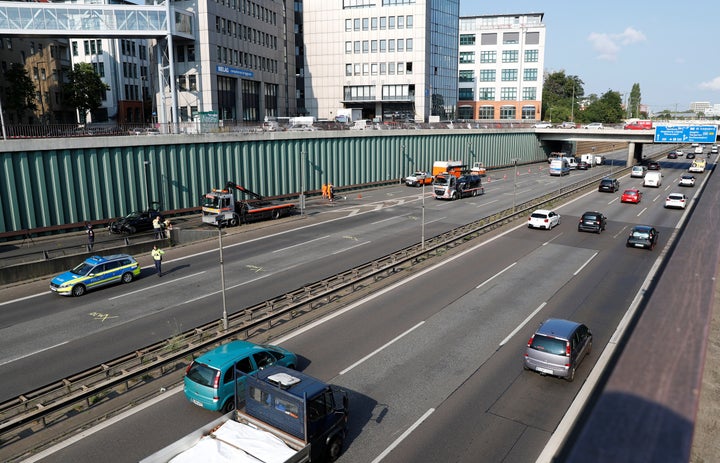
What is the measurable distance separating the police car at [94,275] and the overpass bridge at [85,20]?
2606 centimetres

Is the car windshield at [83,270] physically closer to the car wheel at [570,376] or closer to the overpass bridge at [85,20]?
the car wheel at [570,376]

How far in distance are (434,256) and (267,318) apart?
14.0m

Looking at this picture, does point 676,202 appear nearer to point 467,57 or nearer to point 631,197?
point 631,197

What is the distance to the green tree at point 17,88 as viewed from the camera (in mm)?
66500

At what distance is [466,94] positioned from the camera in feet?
463

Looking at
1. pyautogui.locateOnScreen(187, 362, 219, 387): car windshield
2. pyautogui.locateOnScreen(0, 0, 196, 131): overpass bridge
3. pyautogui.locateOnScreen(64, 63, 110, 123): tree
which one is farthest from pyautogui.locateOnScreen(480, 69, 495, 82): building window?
pyautogui.locateOnScreen(187, 362, 219, 387): car windshield

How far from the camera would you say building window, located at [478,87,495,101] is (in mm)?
137500

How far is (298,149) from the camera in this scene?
53281 mm

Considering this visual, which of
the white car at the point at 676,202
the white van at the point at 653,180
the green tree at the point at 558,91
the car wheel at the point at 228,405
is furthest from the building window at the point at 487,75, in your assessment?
the car wheel at the point at 228,405

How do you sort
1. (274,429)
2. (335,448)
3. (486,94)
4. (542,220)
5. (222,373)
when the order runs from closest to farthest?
(274,429), (335,448), (222,373), (542,220), (486,94)

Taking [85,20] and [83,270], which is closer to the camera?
[83,270]

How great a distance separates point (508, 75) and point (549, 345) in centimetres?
13052

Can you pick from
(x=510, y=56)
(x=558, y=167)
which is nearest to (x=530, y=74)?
(x=510, y=56)

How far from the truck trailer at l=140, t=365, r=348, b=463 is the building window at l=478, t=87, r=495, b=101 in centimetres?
13587
